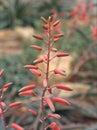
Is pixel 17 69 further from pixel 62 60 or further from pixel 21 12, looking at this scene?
pixel 21 12

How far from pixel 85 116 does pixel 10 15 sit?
574 centimetres

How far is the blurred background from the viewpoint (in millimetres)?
3686

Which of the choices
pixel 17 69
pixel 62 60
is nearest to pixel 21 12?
pixel 62 60

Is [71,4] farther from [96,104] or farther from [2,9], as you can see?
[96,104]

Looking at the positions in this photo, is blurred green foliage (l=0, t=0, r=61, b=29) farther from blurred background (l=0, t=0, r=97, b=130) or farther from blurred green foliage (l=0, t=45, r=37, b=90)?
blurred green foliage (l=0, t=45, r=37, b=90)

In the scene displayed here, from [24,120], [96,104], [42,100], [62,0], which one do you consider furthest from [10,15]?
[42,100]

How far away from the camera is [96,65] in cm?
604

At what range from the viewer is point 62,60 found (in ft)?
19.2

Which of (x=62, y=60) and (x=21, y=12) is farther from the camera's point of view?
(x=21, y=12)

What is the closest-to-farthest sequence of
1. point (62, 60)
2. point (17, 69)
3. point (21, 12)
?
point (17, 69), point (62, 60), point (21, 12)

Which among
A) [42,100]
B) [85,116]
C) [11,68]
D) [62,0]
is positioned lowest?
[85,116]

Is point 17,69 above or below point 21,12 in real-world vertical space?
below

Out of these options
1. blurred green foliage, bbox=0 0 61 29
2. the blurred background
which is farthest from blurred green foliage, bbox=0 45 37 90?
blurred green foliage, bbox=0 0 61 29

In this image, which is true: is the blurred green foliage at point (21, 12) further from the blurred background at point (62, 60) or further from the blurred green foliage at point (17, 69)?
the blurred green foliage at point (17, 69)
